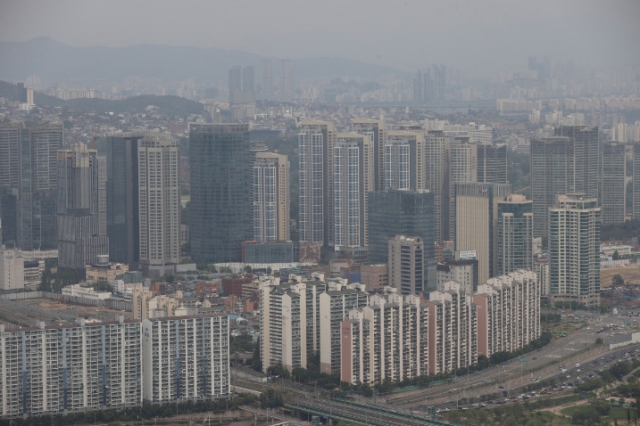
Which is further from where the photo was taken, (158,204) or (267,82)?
(267,82)

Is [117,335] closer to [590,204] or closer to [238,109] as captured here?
[590,204]

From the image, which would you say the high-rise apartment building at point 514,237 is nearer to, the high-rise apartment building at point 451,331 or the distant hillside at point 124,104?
the high-rise apartment building at point 451,331

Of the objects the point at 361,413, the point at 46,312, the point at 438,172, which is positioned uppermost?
the point at 438,172

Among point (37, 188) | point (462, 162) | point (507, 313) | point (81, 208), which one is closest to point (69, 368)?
point (507, 313)

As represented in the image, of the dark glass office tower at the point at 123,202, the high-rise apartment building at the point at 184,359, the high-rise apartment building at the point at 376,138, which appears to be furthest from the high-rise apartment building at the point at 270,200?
the high-rise apartment building at the point at 184,359

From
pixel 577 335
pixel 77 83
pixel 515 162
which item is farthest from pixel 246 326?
pixel 77 83

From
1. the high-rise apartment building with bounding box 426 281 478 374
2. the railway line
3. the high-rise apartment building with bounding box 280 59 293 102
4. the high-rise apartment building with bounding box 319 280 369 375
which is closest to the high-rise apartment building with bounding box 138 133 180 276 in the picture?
the high-rise apartment building with bounding box 319 280 369 375

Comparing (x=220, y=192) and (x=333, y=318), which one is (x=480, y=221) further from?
(x=333, y=318)
